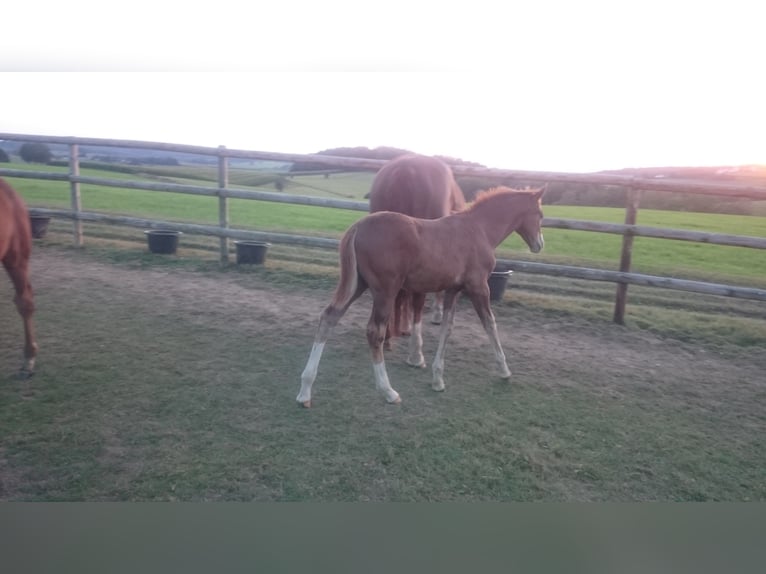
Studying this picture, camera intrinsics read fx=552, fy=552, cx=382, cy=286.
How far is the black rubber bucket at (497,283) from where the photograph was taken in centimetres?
645

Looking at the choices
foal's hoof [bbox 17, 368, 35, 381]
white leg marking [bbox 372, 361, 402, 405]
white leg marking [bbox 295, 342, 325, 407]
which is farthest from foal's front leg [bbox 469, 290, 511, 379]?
foal's hoof [bbox 17, 368, 35, 381]

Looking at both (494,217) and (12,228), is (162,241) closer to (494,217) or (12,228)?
(12,228)

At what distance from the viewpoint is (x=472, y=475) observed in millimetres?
3023

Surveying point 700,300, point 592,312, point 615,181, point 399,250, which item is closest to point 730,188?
→ point 615,181

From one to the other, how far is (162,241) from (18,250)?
386 centimetres

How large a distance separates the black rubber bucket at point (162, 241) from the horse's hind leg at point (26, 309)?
3.65 meters

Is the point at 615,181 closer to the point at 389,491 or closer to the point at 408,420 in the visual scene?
the point at 408,420

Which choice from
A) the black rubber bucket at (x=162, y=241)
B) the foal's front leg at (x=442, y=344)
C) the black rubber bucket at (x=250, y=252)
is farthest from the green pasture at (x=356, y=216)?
the foal's front leg at (x=442, y=344)

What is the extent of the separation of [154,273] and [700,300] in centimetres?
736

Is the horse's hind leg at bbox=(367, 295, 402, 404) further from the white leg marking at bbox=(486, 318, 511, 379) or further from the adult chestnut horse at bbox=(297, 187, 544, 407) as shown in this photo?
the white leg marking at bbox=(486, 318, 511, 379)

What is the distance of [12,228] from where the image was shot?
3.72 m

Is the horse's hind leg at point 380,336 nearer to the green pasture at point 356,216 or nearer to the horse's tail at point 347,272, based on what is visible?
the horse's tail at point 347,272

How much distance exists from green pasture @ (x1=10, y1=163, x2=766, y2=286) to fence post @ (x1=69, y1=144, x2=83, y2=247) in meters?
0.49

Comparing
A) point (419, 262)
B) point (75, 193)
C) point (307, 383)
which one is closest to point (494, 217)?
point (419, 262)
